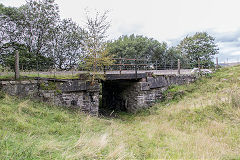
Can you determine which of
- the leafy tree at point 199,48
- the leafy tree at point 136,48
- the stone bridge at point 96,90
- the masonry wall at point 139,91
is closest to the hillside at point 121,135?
the stone bridge at point 96,90

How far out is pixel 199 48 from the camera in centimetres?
3108

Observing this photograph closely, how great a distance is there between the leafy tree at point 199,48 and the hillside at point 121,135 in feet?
79.5

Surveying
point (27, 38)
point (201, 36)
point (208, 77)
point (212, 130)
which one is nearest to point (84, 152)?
point (212, 130)

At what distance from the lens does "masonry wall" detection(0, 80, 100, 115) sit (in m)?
7.06

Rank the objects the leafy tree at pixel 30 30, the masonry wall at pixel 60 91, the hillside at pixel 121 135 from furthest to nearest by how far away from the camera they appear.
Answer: the leafy tree at pixel 30 30, the masonry wall at pixel 60 91, the hillside at pixel 121 135

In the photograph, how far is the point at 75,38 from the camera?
20.7 m

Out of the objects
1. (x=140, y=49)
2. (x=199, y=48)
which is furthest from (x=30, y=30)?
(x=199, y=48)

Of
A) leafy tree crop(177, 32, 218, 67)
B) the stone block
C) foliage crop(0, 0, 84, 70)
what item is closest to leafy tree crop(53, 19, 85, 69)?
foliage crop(0, 0, 84, 70)

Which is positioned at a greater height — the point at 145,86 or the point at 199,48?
the point at 199,48

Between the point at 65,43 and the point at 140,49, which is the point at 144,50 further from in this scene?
the point at 65,43

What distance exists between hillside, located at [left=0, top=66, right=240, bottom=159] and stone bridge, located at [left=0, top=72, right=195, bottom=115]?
691mm

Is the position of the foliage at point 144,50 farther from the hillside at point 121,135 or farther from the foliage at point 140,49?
the hillside at point 121,135

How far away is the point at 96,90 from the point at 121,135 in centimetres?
384

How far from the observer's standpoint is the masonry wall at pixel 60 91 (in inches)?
278
